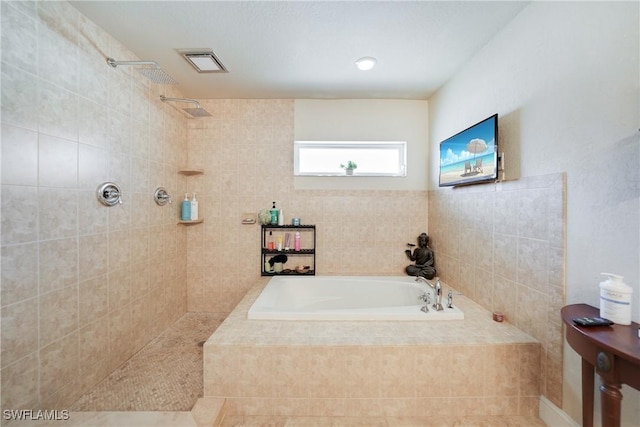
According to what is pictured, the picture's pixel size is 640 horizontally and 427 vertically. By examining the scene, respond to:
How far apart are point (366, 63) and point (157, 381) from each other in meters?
2.73

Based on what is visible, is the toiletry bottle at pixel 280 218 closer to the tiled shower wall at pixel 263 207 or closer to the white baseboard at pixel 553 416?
the tiled shower wall at pixel 263 207

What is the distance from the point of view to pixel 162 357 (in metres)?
1.94

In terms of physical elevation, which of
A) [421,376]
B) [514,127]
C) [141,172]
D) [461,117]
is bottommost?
[421,376]

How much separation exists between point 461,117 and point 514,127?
599 mm

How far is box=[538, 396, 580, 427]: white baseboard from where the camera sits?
1.25 meters

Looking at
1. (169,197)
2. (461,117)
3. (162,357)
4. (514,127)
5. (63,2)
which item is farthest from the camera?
(169,197)

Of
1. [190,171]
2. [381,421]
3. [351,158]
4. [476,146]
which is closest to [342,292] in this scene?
[381,421]

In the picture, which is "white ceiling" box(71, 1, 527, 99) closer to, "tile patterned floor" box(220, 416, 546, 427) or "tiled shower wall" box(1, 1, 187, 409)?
"tiled shower wall" box(1, 1, 187, 409)

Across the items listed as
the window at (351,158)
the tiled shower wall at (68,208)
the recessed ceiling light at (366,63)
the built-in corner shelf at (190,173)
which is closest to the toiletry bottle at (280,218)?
the window at (351,158)

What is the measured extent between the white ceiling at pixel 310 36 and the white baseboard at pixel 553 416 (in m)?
2.23

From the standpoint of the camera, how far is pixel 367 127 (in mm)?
2732

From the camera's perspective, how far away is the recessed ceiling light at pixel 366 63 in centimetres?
194

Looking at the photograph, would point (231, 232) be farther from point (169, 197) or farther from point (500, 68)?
point (500, 68)

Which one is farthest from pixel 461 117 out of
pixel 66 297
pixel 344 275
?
pixel 66 297
